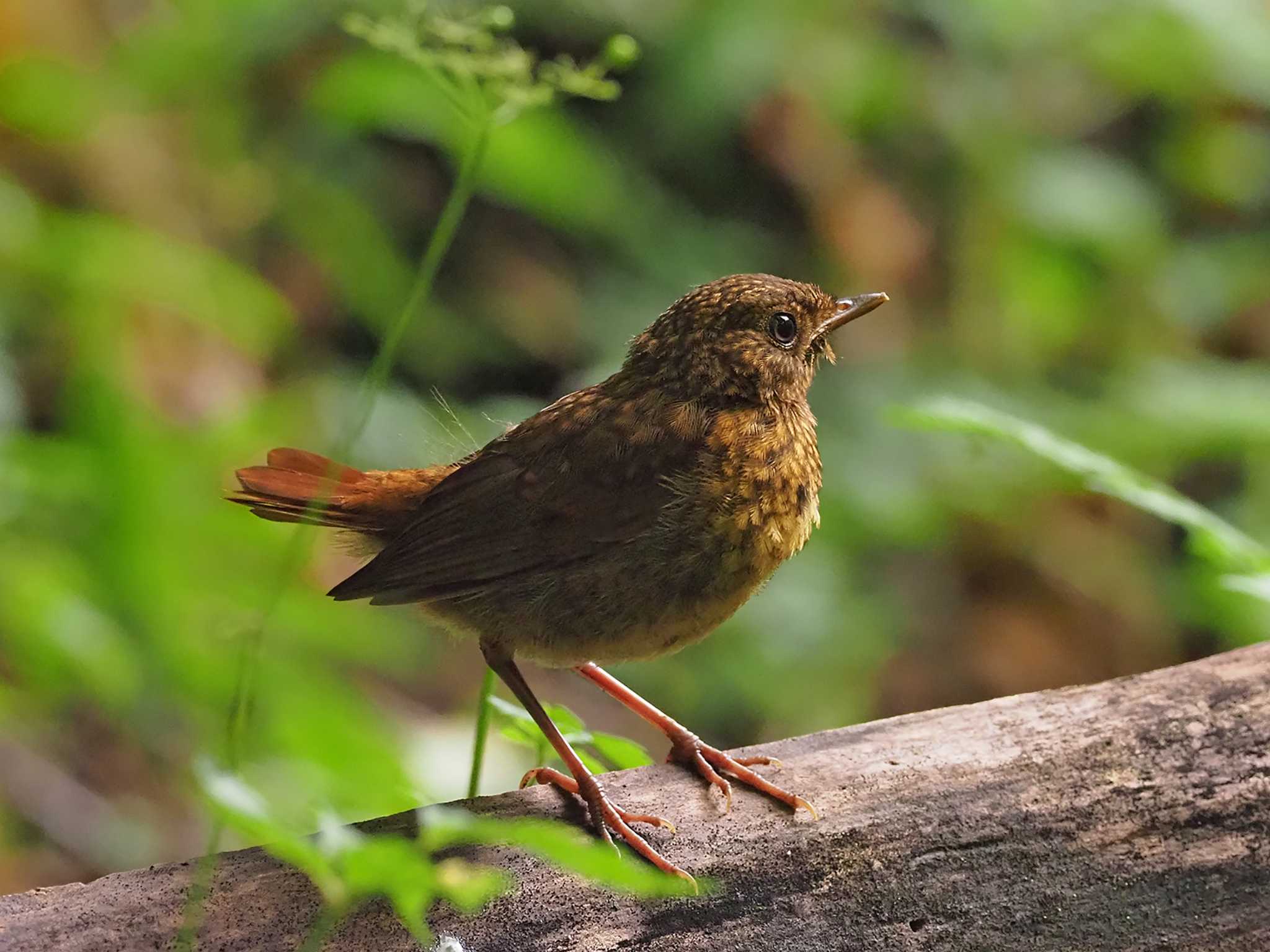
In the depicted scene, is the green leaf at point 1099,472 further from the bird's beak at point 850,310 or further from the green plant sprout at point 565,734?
the green plant sprout at point 565,734

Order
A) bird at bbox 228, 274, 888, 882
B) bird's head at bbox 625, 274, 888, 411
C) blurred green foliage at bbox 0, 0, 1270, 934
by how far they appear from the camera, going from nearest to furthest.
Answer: bird at bbox 228, 274, 888, 882 < bird's head at bbox 625, 274, 888, 411 < blurred green foliage at bbox 0, 0, 1270, 934

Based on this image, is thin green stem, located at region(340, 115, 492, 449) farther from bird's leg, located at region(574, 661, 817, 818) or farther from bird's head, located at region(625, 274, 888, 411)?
bird's leg, located at region(574, 661, 817, 818)

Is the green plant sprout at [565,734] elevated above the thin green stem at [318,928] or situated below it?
above

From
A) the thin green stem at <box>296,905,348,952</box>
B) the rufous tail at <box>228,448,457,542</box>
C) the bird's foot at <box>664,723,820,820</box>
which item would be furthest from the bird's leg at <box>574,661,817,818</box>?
the thin green stem at <box>296,905,348,952</box>

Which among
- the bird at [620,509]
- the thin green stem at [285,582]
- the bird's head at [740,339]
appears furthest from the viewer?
the bird's head at [740,339]

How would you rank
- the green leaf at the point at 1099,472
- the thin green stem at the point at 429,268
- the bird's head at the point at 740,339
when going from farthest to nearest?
the bird's head at the point at 740,339
the green leaf at the point at 1099,472
the thin green stem at the point at 429,268

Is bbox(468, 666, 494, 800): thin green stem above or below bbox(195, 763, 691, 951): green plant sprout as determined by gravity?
above

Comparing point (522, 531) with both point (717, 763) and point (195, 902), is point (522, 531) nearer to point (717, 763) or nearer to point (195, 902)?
point (717, 763)

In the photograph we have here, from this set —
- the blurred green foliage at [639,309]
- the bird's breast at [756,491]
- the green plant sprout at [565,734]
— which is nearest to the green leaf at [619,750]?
the green plant sprout at [565,734]
